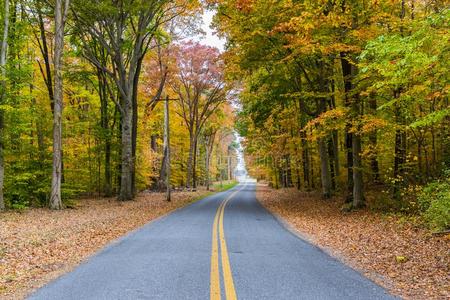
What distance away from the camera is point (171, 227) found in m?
12.1

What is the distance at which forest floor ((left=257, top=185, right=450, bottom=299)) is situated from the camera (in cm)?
587

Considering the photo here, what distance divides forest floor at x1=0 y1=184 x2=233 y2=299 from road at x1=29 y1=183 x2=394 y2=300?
1.74ft

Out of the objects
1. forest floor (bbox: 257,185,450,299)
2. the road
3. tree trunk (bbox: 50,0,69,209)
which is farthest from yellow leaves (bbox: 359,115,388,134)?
tree trunk (bbox: 50,0,69,209)

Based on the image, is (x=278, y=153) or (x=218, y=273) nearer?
(x=218, y=273)

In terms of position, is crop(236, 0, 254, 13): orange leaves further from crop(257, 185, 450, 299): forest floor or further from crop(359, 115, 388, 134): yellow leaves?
crop(257, 185, 450, 299): forest floor

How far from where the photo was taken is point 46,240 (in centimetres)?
986

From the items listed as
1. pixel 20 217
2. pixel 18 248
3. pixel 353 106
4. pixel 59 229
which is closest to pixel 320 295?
pixel 18 248

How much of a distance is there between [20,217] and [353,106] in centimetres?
1389

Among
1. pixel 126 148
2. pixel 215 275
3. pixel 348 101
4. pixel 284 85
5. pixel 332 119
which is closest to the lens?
pixel 215 275

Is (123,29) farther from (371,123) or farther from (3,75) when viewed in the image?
(371,123)

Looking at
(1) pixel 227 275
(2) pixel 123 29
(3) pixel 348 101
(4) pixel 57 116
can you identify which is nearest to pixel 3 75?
(4) pixel 57 116

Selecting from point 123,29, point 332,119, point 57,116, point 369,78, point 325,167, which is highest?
point 123,29

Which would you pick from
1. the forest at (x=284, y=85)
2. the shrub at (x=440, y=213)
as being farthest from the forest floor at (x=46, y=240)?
the shrub at (x=440, y=213)

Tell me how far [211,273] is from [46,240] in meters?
6.00
